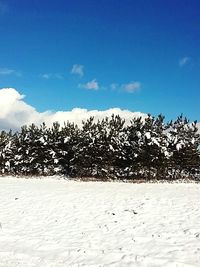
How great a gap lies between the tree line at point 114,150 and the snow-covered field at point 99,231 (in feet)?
61.2

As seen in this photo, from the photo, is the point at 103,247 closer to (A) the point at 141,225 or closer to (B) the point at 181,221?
(A) the point at 141,225

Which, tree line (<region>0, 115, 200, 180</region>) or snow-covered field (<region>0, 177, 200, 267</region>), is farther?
tree line (<region>0, 115, 200, 180</region>)

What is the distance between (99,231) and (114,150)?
1065 inches

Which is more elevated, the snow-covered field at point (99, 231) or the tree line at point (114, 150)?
the tree line at point (114, 150)

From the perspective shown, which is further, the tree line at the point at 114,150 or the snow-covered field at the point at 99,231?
the tree line at the point at 114,150

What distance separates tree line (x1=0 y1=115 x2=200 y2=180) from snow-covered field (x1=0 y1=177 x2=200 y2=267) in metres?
18.6

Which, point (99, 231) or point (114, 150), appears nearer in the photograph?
point (99, 231)

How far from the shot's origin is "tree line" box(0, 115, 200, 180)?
39.9 meters

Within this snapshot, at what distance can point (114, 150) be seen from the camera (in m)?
41.0

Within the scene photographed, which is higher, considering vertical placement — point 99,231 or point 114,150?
point 114,150

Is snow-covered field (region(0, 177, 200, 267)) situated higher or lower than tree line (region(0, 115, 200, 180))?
lower

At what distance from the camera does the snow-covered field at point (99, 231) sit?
10.7 meters

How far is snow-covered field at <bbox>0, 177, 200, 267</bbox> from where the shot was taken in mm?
10742

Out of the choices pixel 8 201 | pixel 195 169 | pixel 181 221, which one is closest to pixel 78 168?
pixel 195 169
